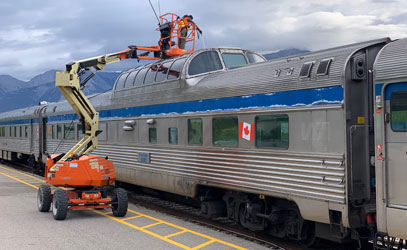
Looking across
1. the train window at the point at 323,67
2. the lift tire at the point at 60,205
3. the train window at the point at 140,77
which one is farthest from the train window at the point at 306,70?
the train window at the point at 140,77

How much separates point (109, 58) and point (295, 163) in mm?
7965

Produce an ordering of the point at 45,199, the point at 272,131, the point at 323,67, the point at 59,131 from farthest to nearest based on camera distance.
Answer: the point at 59,131, the point at 45,199, the point at 272,131, the point at 323,67

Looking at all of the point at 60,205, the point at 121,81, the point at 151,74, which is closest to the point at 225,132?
the point at 60,205

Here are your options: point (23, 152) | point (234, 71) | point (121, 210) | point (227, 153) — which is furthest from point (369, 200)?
point (23, 152)

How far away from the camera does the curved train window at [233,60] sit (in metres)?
11.4

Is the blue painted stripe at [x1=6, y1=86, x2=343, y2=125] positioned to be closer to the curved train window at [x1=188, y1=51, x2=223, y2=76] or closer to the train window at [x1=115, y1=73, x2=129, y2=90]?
the curved train window at [x1=188, y1=51, x2=223, y2=76]

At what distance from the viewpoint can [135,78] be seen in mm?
13727

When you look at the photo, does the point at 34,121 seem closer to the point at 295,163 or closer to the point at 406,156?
the point at 295,163

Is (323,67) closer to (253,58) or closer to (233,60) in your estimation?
(233,60)

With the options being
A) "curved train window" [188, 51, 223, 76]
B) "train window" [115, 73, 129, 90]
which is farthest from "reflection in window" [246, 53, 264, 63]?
"train window" [115, 73, 129, 90]

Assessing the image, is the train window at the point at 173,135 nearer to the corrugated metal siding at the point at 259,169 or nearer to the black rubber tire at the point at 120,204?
the corrugated metal siding at the point at 259,169

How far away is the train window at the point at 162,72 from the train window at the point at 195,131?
1.99 meters

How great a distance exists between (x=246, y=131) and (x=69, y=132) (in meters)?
11.5

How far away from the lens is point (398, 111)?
6.44 metres
